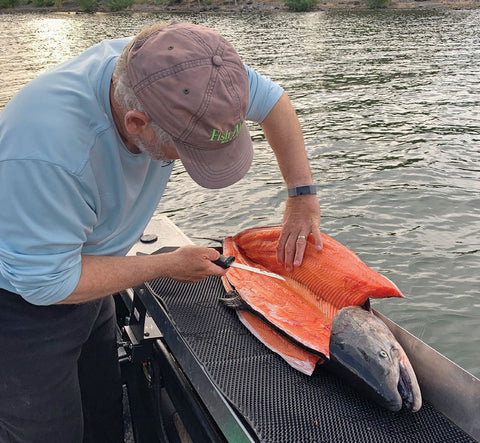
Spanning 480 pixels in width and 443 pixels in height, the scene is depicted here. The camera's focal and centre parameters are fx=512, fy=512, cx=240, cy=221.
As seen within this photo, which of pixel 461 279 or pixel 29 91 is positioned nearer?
pixel 29 91

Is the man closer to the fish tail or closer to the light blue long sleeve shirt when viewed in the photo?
the light blue long sleeve shirt

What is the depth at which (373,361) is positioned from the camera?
243 cm

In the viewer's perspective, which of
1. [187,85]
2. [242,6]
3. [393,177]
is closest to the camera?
[187,85]

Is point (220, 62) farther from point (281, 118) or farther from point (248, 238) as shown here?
point (248, 238)

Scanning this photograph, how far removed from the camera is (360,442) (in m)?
2.07

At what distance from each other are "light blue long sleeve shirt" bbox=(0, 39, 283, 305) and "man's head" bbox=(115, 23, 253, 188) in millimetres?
183

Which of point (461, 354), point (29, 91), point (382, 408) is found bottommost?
point (461, 354)

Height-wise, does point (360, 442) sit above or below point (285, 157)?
below

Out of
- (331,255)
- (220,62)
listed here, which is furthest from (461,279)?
(220,62)

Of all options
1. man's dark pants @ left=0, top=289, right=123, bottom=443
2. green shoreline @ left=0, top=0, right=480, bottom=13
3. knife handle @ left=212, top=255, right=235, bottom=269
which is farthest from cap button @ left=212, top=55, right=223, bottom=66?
green shoreline @ left=0, top=0, right=480, bottom=13

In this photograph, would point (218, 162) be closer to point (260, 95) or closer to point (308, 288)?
point (260, 95)

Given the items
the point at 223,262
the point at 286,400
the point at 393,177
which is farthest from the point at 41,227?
the point at 393,177

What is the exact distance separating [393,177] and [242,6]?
1756 inches

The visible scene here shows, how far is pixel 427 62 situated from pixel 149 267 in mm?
17134
